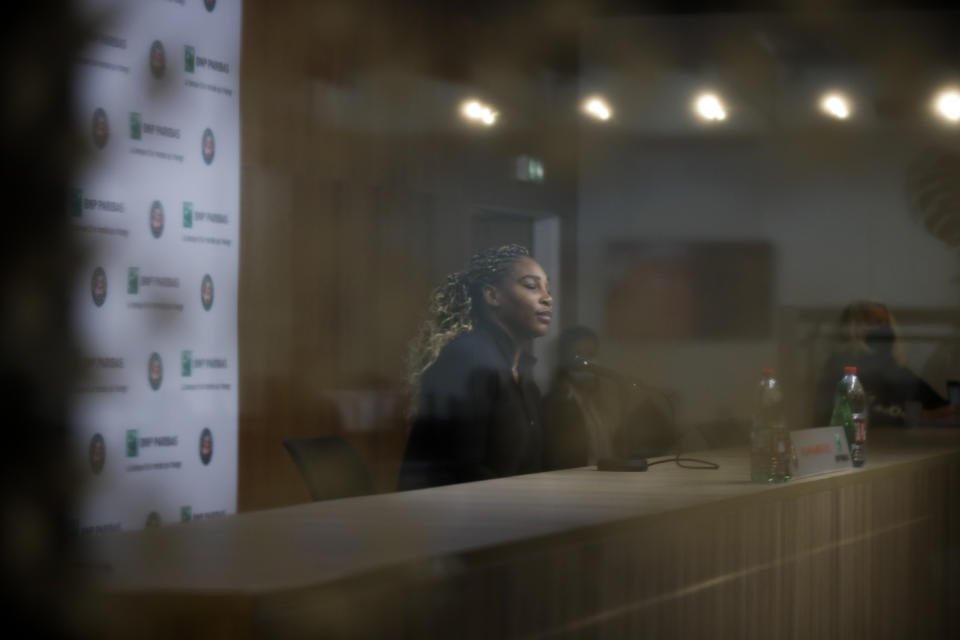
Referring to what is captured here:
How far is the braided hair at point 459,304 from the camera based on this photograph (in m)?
2.84

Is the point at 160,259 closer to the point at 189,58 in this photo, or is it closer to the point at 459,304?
the point at 189,58

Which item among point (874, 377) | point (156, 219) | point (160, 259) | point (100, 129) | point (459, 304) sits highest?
point (100, 129)

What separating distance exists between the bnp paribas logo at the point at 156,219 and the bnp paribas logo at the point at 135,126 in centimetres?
19

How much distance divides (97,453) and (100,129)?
91cm

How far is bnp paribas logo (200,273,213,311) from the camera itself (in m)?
3.77

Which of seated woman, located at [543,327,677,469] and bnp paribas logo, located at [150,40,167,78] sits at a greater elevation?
bnp paribas logo, located at [150,40,167,78]

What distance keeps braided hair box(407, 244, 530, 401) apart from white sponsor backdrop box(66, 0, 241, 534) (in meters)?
0.89

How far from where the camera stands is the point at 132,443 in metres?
3.38

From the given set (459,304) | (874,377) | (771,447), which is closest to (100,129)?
(459,304)

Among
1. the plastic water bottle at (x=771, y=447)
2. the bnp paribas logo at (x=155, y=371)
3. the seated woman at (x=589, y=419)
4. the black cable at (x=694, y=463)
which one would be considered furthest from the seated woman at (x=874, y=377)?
the bnp paribas logo at (x=155, y=371)

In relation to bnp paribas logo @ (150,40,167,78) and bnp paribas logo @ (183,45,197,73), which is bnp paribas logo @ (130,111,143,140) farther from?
bnp paribas logo @ (183,45,197,73)

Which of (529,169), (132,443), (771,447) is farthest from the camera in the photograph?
(529,169)

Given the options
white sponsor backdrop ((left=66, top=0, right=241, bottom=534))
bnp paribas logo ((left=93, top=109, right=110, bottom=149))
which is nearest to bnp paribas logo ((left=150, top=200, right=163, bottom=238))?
white sponsor backdrop ((left=66, top=0, right=241, bottom=534))

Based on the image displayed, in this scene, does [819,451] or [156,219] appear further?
[156,219]
